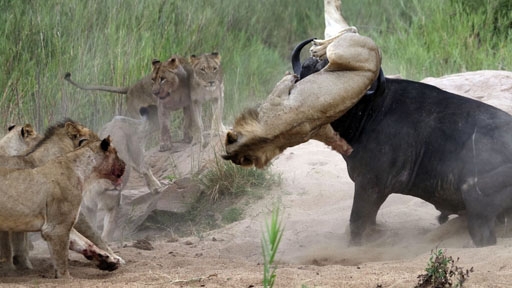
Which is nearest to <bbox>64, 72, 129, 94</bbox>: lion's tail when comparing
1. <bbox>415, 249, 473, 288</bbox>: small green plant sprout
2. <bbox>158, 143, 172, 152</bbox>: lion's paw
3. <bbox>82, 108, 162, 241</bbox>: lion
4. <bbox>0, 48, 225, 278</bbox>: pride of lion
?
<bbox>82, 108, 162, 241</bbox>: lion

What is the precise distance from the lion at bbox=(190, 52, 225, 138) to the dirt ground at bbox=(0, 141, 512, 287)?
4.86 feet

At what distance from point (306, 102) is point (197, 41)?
7425 mm

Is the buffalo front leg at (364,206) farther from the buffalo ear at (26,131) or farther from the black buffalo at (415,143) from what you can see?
the buffalo ear at (26,131)

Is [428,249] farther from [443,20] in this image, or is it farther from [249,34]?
[249,34]

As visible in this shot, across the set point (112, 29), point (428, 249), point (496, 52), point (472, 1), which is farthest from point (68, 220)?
point (472, 1)

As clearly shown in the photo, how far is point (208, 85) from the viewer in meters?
11.1

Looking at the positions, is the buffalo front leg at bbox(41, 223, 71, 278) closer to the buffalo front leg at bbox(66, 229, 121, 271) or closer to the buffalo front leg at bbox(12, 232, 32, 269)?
the buffalo front leg at bbox(66, 229, 121, 271)

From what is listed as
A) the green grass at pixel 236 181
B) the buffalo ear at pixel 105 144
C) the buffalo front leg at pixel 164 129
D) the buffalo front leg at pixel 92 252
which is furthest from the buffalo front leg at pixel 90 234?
the buffalo front leg at pixel 164 129

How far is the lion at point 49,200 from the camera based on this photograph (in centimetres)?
596

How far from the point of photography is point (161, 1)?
1271cm

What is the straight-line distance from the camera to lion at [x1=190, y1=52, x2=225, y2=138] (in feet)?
36.3

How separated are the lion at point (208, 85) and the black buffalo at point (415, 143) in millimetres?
4030

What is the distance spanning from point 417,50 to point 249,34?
11.2 ft

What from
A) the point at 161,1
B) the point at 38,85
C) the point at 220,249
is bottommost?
the point at 220,249
